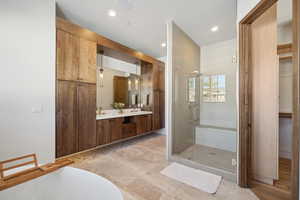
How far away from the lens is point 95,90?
8.70 ft

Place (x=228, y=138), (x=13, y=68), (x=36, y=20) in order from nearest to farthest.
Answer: (x=13, y=68) < (x=36, y=20) < (x=228, y=138)

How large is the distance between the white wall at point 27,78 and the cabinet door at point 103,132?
32.2 inches

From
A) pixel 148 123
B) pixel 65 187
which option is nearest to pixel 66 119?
pixel 65 187

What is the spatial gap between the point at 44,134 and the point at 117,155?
139 cm

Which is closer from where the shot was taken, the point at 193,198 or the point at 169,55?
the point at 193,198

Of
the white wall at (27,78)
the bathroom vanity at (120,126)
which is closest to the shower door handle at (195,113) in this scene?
the bathroom vanity at (120,126)

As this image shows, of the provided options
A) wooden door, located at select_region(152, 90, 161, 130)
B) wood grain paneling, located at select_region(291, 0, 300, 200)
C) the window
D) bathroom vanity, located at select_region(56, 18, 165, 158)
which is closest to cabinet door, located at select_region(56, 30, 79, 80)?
bathroom vanity, located at select_region(56, 18, 165, 158)

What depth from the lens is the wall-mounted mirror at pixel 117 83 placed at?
3352mm

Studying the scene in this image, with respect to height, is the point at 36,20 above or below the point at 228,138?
above

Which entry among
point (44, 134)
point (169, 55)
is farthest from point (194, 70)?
point (44, 134)

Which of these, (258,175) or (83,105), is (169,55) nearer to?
(83,105)

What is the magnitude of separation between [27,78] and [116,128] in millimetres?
1884

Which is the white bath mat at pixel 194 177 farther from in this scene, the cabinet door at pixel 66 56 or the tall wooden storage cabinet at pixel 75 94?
the cabinet door at pixel 66 56

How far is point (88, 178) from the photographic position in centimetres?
107
